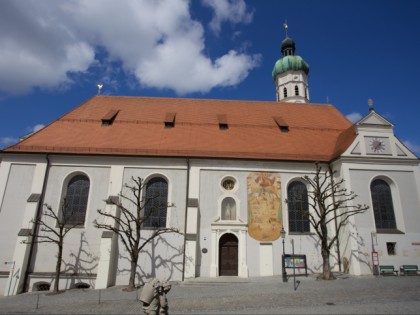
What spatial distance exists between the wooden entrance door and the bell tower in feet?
61.0

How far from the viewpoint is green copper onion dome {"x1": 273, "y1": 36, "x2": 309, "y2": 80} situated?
1283 inches

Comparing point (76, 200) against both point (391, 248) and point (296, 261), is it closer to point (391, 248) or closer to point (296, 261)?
point (296, 261)

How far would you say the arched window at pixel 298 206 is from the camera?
18.8 metres

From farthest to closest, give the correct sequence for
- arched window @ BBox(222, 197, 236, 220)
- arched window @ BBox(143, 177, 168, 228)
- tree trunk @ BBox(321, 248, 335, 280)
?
arched window @ BBox(222, 197, 236, 220), arched window @ BBox(143, 177, 168, 228), tree trunk @ BBox(321, 248, 335, 280)

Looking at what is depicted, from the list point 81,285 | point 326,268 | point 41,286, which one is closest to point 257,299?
point 326,268

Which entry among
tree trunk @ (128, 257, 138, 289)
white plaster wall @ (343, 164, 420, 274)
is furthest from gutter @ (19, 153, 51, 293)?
white plaster wall @ (343, 164, 420, 274)

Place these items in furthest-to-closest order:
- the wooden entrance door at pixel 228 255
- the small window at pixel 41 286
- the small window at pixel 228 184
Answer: the small window at pixel 228 184 → the wooden entrance door at pixel 228 255 → the small window at pixel 41 286

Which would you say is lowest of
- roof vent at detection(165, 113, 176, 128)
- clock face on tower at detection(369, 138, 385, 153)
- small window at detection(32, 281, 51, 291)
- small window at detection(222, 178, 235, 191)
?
small window at detection(32, 281, 51, 291)

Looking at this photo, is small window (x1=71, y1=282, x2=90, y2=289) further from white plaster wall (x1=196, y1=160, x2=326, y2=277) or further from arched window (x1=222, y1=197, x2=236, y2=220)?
arched window (x1=222, y1=197, x2=236, y2=220)

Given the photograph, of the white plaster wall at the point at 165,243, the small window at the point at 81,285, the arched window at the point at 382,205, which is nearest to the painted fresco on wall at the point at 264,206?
the white plaster wall at the point at 165,243

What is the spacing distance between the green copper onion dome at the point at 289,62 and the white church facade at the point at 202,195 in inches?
537

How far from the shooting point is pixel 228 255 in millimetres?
17969

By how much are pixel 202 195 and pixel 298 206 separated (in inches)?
237

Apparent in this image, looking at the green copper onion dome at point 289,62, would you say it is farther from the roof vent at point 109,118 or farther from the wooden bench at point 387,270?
the wooden bench at point 387,270
